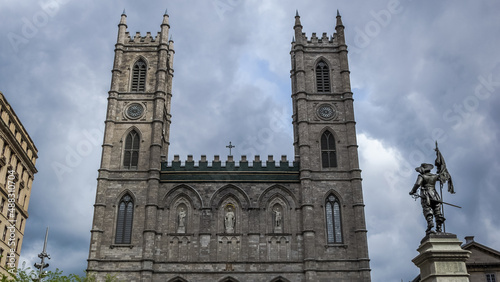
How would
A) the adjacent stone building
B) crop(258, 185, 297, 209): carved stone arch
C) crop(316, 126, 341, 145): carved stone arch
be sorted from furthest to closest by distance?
1. crop(316, 126, 341, 145): carved stone arch
2. crop(258, 185, 297, 209): carved stone arch
3. the adjacent stone building

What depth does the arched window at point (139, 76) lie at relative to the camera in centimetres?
4712

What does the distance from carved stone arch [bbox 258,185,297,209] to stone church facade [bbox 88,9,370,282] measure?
3.2 inches

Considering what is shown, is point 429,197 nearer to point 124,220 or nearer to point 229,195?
point 229,195

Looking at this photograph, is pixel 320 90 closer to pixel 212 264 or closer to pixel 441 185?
pixel 212 264

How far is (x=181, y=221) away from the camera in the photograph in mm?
41344

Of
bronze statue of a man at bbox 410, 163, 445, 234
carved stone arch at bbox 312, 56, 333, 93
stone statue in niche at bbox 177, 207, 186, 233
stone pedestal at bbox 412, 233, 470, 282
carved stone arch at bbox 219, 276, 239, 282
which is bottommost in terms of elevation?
stone pedestal at bbox 412, 233, 470, 282

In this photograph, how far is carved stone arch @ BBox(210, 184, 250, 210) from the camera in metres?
42.0

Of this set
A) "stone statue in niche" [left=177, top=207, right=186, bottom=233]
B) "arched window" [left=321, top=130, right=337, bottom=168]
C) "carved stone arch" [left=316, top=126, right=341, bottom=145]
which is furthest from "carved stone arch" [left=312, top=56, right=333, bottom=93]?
"stone statue in niche" [left=177, top=207, right=186, bottom=233]

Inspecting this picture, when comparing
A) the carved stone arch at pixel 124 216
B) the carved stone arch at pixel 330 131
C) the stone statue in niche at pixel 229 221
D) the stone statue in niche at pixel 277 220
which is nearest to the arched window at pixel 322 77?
the carved stone arch at pixel 330 131

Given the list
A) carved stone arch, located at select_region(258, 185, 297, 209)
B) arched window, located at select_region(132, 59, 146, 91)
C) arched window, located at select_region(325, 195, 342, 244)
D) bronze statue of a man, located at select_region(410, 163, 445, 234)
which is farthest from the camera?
arched window, located at select_region(132, 59, 146, 91)

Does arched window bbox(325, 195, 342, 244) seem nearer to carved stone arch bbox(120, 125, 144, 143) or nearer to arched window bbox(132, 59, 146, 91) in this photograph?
carved stone arch bbox(120, 125, 144, 143)

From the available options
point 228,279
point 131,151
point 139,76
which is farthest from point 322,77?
point 228,279

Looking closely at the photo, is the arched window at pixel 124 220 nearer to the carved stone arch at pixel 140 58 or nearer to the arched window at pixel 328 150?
the carved stone arch at pixel 140 58

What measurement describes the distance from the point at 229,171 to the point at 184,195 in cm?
410
